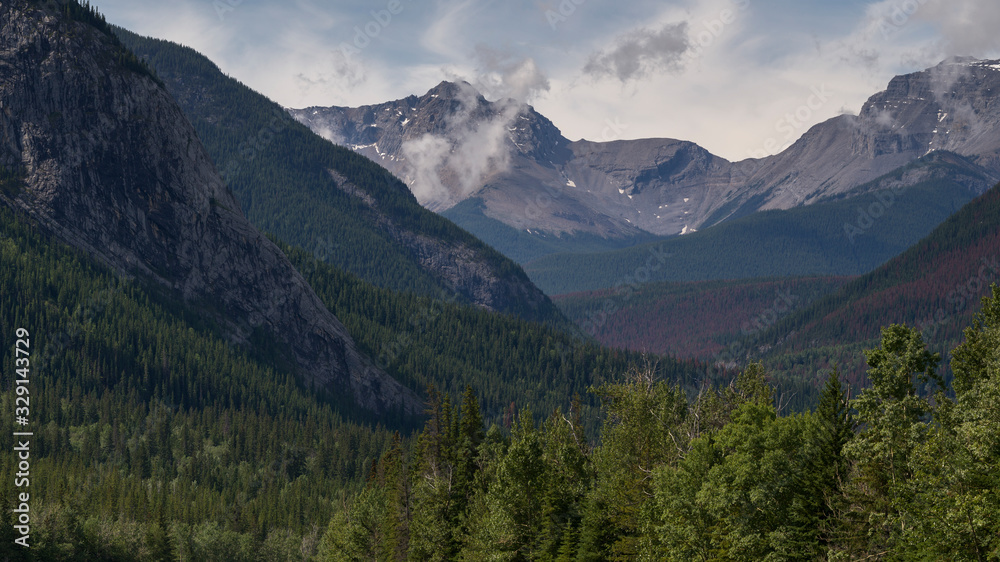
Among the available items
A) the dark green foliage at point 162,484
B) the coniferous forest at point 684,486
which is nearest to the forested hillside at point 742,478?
the coniferous forest at point 684,486

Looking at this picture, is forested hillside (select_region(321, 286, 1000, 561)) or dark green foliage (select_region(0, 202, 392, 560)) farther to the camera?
dark green foliage (select_region(0, 202, 392, 560))

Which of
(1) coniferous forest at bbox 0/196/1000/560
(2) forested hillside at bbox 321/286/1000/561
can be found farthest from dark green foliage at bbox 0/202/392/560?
(2) forested hillside at bbox 321/286/1000/561

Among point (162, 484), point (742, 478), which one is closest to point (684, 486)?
point (742, 478)

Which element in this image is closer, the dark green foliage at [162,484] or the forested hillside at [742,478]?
the forested hillside at [742,478]

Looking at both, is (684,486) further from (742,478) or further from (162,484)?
(162,484)

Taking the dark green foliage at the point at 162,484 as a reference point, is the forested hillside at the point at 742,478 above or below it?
above

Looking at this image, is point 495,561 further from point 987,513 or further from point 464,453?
point 987,513

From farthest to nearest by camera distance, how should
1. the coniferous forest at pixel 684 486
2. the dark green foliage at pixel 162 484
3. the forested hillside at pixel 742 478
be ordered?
the dark green foliage at pixel 162 484, the coniferous forest at pixel 684 486, the forested hillside at pixel 742 478

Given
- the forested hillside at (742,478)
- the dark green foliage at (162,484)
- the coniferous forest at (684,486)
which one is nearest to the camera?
the forested hillside at (742,478)

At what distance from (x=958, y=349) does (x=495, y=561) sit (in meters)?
34.5

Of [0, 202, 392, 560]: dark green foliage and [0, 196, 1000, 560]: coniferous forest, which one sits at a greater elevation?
[0, 196, 1000, 560]: coniferous forest

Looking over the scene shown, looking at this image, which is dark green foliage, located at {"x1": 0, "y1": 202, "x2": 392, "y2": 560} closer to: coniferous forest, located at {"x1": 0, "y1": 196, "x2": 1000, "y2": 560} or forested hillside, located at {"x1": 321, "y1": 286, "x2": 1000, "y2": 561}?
coniferous forest, located at {"x1": 0, "y1": 196, "x2": 1000, "y2": 560}

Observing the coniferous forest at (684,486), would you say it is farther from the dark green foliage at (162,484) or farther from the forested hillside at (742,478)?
the dark green foliage at (162,484)

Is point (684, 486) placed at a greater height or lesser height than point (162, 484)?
greater
